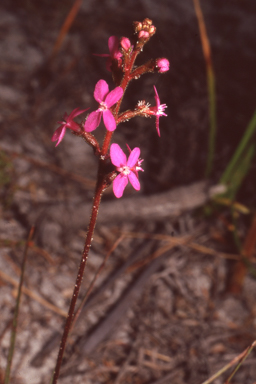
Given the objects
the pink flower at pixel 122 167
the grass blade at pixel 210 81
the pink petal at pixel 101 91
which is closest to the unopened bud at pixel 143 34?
the pink petal at pixel 101 91

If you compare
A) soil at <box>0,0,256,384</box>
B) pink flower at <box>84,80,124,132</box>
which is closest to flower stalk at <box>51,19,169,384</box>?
pink flower at <box>84,80,124,132</box>

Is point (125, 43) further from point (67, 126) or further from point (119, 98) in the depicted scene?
point (67, 126)

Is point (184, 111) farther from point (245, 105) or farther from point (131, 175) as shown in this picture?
point (131, 175)

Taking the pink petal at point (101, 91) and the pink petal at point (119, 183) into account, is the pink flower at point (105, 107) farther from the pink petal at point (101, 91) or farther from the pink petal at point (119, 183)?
the pink petal at point (119, 183)

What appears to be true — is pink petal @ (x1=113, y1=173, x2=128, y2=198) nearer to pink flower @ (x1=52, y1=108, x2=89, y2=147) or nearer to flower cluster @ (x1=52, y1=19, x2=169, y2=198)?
flower cluster @ (x1=52, y1=19, x2=169, y2=198)

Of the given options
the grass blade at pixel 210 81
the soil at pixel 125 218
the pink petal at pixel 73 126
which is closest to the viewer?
the pink petal at pixel 73 126

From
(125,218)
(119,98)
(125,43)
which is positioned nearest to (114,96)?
(119,98)

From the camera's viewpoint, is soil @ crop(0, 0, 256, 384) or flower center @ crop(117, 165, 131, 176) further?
soil @ crop(0, 0, 256, 384)
